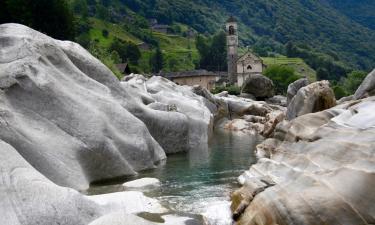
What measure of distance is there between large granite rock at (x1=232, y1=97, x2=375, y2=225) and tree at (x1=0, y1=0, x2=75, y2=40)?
170 feet

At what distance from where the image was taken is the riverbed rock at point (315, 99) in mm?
31453

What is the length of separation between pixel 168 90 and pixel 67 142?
23.8 meters

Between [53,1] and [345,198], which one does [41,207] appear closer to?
[345,198]

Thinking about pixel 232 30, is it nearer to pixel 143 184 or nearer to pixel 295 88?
pixel 295 88

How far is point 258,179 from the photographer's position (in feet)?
61.4

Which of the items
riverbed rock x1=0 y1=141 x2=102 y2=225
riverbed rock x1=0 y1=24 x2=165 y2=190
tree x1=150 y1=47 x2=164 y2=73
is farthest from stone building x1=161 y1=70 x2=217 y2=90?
riverbed rock x1=0 y1=141 x2=102 y2=225

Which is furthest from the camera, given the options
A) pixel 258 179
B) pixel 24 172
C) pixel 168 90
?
pixel 168 90

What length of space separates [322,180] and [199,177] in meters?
11.0

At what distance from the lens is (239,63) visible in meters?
153

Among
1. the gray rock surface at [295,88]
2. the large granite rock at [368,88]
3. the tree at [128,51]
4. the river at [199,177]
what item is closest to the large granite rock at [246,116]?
the gray rock surface at [295,88]

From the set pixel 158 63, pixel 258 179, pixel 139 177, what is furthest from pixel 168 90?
pixel 158 63

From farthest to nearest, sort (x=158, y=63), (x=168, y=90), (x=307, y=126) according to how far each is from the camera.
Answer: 1. (x=158, y=63)
2. (x=168, y=90)
3. (x=307, y=126)

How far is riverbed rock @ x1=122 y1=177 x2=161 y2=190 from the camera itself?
73.7ft

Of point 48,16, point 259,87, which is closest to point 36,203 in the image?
point 48,16
